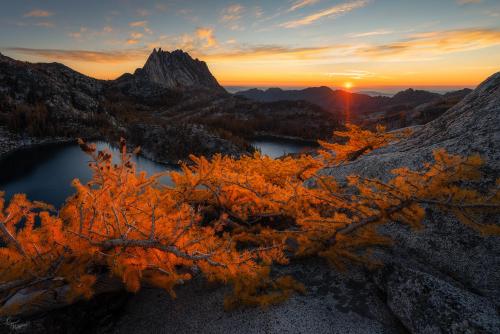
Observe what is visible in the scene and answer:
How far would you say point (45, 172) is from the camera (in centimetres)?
5250

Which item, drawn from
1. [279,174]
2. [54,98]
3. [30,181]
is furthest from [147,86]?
[279,174]

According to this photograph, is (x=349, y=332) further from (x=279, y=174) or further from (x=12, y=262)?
(x=279, y=174)

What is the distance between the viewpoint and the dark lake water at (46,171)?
41531 mm

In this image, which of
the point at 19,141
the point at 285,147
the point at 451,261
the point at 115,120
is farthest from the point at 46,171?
the point at 285,147

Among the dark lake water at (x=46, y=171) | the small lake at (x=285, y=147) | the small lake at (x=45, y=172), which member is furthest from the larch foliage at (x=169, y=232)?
the small lake at (x=285, y=147)

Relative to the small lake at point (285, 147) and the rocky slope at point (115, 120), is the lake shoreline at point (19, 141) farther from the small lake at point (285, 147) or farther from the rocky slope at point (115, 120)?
the small lake at point (285, 147)

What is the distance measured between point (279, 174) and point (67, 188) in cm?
4577

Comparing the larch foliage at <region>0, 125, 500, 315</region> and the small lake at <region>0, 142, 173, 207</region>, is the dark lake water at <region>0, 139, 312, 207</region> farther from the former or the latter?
the larch foliage at <region>0, 125, 500, 315</region>

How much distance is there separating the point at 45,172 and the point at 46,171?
745 millimetres

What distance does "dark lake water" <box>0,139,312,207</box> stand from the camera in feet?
136

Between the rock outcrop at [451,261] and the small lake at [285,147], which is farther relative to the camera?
the small lake at [285,147]

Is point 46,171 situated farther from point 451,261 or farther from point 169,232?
point 451,261

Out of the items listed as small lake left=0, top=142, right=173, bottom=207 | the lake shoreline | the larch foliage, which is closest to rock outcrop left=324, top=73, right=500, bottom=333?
the larch foliage

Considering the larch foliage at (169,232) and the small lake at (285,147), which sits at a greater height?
the larch foliage at (169,232)
